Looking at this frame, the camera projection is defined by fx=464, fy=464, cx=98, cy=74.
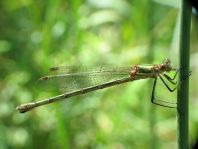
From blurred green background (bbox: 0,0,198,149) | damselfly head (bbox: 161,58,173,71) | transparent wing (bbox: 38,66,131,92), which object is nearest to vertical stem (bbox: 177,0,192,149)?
damselfly head (bbox: 161,58,173,71)

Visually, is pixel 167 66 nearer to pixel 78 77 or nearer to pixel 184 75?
pixel 78 77

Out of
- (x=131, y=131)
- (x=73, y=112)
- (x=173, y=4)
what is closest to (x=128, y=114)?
(x=131, y=131)

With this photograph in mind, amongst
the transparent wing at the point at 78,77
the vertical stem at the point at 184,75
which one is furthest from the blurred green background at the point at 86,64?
the vertical stem at the point at 184,75

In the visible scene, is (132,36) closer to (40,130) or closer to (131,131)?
(131,131)

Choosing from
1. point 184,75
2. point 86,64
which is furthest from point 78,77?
point 184,75

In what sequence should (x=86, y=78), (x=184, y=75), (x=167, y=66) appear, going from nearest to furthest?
(x=184, y=75) → (x=167, y=66) → (x=86, y=78)

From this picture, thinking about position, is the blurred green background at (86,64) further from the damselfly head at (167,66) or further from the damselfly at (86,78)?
the damselfly head at (167,66)

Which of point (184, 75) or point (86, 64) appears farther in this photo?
point (86, 64)

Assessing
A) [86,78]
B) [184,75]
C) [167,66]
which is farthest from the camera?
[86,78]
